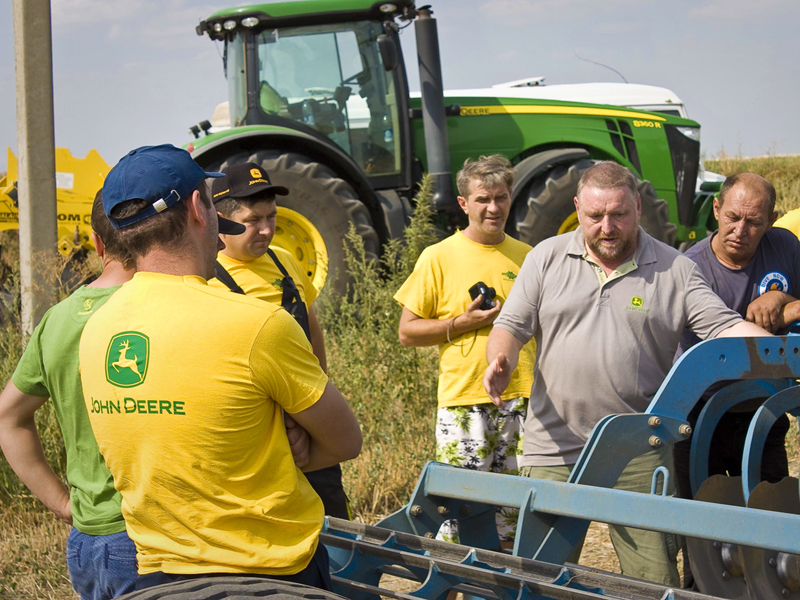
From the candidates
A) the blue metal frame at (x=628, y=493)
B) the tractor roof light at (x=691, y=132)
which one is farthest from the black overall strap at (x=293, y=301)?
the tractor roof light at (x=691, y=132)

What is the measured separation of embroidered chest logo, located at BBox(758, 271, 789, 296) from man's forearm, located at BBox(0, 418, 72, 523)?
250 centimetres

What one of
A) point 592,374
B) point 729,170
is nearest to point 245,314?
point 592,374

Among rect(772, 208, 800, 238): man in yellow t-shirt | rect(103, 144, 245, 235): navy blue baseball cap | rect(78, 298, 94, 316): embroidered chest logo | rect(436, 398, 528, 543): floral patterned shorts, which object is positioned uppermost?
rect(103, 144, 245, 235): navy blue baseball cap

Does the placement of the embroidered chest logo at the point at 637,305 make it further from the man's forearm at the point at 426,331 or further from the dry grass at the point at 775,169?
the dry grass at the point at 775,169

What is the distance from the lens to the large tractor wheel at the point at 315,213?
6.73 meters

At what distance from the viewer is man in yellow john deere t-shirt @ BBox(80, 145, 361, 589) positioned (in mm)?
1489

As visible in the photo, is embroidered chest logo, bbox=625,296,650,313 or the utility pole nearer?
embroidered chest logo, bbox=625,296,650,313

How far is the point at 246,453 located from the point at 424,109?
235 inches

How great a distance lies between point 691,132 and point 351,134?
3.92m

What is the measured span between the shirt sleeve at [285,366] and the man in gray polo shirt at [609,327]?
1.21 m

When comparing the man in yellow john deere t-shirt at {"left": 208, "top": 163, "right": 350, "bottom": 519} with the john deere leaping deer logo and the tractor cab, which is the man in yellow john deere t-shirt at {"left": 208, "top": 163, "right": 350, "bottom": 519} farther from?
the tractor cab

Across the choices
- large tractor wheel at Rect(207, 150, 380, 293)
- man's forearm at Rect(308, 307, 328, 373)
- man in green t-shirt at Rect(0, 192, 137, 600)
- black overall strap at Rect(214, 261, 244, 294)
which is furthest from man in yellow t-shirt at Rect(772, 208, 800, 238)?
large tractor wheel at Rect(207, 150, 380, 293)

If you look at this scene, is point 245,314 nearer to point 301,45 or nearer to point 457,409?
point 457,409

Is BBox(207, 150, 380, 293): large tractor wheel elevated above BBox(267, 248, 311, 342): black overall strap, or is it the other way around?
BBox(207, 150, 380, 293): large tractor wheel
